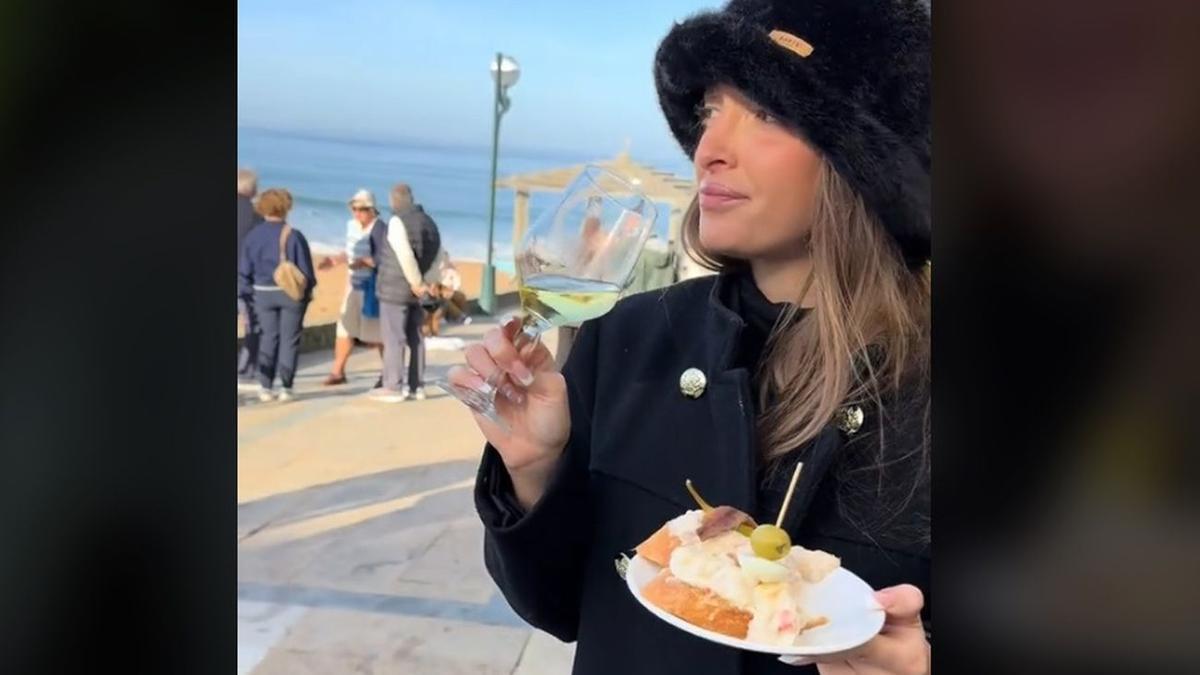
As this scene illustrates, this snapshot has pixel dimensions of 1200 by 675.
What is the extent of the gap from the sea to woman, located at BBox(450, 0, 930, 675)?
181mm

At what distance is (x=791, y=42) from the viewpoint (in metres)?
1.17

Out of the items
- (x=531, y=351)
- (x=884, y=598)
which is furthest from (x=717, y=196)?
(x=884, y=598)


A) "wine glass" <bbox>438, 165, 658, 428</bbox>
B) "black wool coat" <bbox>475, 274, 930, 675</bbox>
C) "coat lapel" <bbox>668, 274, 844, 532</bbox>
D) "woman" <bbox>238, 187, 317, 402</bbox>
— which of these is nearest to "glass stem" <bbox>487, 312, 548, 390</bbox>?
"wine glass" <bbox>438, 165, 658, 428</bbox>

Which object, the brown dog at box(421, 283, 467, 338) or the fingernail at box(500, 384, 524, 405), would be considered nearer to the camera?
the fingernail at box(500, 384, 524, 405)

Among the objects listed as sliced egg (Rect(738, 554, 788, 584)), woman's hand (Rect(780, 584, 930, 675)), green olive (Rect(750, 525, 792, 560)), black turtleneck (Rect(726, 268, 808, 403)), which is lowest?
woman's hand (Rect(780, 584, 930, 675))

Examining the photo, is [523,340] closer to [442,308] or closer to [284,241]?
[442,308]

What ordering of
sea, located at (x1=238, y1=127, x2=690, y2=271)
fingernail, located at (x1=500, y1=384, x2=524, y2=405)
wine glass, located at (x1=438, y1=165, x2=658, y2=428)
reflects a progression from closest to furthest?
wine glass, located at (x1=438, y1=165, x2=658, y2=428) → fingernail, located at (x1=500, y1=384, x2=524, y2=405) → sea, located at (x1=238, y1=127, x2=690, y2=271)

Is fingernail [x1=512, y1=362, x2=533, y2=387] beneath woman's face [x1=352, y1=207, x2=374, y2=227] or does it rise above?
beneath

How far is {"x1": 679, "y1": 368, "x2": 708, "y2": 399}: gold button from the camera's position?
124 cm

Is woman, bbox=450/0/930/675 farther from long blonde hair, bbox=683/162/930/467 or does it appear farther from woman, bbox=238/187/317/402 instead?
woman, bbox=238/187/317/402
